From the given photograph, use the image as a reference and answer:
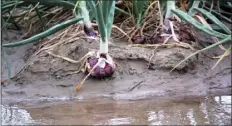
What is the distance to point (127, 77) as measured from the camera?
3.41m

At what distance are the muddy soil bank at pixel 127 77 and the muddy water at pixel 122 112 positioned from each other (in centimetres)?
13

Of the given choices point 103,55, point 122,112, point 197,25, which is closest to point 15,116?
point 122,112

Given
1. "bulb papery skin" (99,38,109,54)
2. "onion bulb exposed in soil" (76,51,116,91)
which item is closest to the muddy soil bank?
"onion bulb exposed in soil" (76,51,116,91)

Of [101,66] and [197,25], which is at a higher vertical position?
[197,25]

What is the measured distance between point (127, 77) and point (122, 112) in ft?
1.89

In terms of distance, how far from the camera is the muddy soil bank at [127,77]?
3236mm

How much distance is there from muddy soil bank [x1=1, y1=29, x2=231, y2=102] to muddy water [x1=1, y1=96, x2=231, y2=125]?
0.13m

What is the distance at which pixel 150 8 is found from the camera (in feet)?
13.1

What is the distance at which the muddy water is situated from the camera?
269cm

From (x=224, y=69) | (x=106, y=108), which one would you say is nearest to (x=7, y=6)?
(x=106, y=108)

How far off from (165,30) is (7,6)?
1089 millimetres

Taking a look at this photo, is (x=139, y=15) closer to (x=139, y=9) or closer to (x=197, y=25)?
(x=139, y=9)

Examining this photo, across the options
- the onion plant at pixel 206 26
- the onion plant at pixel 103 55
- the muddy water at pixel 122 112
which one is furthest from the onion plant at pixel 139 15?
the muddy water at pixel 122 112

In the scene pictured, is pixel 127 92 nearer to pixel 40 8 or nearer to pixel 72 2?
pixel 72 2
